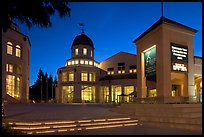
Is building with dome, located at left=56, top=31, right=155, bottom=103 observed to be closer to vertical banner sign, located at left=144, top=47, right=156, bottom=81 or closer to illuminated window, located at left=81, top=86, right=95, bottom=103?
illuminated window, located at left=81, top=86, right=95, bottom=103

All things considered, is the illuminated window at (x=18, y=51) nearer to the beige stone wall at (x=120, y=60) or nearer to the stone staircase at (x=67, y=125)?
the beige stone wall at (x=120, y=60)

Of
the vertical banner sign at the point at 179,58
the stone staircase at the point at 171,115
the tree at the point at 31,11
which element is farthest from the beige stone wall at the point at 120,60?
the tree at the point at 31,11

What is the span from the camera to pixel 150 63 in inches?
992

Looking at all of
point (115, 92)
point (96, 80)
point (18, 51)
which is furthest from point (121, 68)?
point (18, 51)

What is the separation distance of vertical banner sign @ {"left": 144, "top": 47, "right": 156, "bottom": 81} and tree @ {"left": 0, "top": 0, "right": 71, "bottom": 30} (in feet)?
56.1

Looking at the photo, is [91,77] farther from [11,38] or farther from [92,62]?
[11,38]

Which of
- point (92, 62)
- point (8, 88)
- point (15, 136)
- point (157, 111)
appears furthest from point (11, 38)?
point (15, 136)

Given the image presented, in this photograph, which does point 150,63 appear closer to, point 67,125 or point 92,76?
point 67,125

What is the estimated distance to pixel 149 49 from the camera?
83.3 ft

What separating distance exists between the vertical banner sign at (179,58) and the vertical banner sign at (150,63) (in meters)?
2.01

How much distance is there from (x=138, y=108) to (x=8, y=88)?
36176 mm

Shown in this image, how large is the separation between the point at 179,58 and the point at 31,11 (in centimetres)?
1797

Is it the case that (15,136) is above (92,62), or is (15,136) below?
below

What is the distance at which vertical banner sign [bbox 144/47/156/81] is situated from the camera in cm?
2425
